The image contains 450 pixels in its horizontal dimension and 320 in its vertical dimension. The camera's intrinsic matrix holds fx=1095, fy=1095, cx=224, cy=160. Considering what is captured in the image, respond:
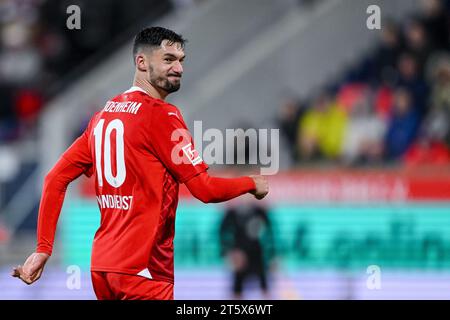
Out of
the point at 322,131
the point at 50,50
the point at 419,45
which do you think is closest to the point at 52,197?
the point at 419,45

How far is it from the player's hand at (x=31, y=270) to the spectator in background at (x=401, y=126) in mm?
7649

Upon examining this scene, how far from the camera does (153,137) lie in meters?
4.55

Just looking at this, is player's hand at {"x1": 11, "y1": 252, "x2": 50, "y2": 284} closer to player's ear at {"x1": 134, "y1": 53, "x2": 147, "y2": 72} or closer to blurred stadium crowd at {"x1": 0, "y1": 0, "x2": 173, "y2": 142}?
player's ear at {"x1": 134, "y1": 53, "x2": 147, "y2": 72}

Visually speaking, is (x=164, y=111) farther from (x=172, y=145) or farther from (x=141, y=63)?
(x=141, y=63)

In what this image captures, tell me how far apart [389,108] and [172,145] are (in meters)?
7.93

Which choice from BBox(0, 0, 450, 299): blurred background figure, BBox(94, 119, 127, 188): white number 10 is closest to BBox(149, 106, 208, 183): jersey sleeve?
BBox(94, 119, 127, 188): white number 10

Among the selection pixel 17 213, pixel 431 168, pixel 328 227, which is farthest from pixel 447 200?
pixel 17 213

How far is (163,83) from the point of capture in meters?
4.70

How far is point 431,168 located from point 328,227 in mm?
1305

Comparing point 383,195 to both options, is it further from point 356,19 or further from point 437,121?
point 356,19

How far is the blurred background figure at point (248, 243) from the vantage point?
10664 mm

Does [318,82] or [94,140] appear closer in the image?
[94,140]

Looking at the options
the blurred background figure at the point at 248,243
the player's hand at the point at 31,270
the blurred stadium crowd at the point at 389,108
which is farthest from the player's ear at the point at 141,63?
the blurred stadium crowd at the point at 389,108

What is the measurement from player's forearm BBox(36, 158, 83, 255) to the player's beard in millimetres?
526
